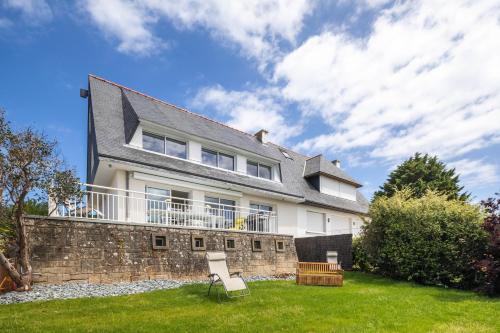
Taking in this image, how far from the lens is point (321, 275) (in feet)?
36.4

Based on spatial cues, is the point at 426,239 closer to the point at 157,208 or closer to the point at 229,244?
the point at 229,244

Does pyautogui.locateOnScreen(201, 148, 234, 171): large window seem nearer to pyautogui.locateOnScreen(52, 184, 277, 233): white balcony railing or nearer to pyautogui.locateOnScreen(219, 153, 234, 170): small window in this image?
pyautogui.locateOnScreen(219, 153, 234, 170): small window

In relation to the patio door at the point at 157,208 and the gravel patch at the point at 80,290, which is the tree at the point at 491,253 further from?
the patio door at the point at 157,208

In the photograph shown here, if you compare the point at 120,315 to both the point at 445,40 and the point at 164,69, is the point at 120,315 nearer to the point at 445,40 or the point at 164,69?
the point at 164,69

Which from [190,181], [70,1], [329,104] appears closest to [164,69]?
[70,1]

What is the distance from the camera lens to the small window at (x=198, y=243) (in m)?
12.5

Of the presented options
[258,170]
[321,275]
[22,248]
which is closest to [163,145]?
[258,170]

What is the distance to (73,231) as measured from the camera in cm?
988

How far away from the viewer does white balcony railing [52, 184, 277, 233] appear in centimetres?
1082

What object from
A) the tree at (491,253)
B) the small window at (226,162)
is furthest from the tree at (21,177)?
the tree at (491,253)

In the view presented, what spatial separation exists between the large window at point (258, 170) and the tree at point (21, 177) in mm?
12213

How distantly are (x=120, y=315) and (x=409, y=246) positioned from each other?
1015cm

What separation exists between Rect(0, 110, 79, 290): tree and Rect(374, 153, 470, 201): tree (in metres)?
30.9

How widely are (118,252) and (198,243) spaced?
120 inches
